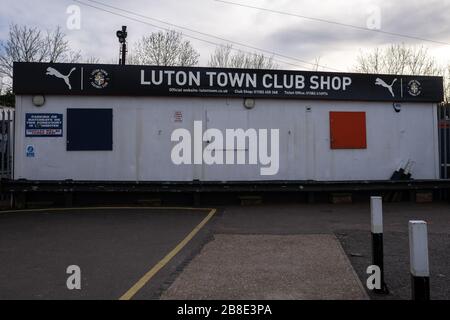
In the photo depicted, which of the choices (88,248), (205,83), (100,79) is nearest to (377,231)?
(88,248)

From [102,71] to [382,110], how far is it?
858 centimetres

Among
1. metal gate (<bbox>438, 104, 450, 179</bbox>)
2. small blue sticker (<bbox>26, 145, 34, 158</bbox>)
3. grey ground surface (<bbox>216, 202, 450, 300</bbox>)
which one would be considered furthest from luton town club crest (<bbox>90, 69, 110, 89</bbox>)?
metal gate (<bbox>438, 104, 450, 179</bbox>)

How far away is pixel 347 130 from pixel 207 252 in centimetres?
844

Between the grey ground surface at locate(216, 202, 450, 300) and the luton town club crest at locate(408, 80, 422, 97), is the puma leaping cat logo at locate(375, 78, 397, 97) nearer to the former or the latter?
the luton town club crest at locate(408, 80, 422, 97)

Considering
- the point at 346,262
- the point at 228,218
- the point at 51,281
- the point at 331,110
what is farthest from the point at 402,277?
the point at 331,110

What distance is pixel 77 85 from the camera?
44.1ft

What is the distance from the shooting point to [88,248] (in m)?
7.83

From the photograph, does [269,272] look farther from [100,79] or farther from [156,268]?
[100,79]

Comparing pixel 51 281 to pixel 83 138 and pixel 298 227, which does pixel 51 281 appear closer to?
pixel 298 227

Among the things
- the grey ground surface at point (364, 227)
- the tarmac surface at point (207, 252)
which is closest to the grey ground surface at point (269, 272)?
the tarmac surface at point (207, 252)

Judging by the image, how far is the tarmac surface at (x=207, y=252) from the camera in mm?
5445

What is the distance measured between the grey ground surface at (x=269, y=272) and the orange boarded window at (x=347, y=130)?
6.43 m

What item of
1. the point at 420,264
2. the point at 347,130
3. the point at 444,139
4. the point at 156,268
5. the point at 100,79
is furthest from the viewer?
the point at 444,139

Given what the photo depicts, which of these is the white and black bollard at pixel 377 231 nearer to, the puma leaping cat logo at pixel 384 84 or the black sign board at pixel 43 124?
the puma leaping cat logo at pixel 384 84
